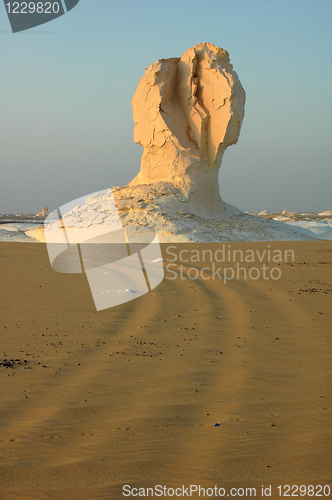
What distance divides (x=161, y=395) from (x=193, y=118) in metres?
15.1

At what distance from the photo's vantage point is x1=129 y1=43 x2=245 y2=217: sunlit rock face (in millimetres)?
16141

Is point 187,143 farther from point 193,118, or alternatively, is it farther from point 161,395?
point 161,395

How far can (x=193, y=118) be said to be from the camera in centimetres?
1659

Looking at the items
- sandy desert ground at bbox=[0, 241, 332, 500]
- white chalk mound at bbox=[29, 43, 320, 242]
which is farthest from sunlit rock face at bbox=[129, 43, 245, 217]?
sandy desert ground at bbox=[0, 241, 332, 500]

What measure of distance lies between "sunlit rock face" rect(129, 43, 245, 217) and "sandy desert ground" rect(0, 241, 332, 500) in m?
11.4

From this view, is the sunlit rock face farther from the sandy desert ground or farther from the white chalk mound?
the sandy desert ground

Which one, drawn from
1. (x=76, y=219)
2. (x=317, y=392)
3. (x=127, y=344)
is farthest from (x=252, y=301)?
(x=76, y=219)

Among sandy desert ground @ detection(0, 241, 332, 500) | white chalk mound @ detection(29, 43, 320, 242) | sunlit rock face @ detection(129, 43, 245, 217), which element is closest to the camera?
sandy desert ground @ detection(0, 241, 332, 500)

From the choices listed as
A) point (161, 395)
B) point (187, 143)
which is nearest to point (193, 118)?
point (187, 143)

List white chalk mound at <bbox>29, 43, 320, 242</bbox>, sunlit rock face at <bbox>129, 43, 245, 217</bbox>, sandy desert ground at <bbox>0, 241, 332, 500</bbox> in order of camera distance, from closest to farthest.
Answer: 1. sandy desert ground at <bbox>0, 241, 332, 500</bbox>
2. white chalk mound at <bbox>29, 43, 320, 242</bbox>
3. sunlit rock face at <bbox>129, 43, 245, 217</bbox>

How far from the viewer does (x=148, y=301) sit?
5.46 meters

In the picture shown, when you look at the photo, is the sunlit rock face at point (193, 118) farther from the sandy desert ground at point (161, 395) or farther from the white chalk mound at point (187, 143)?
the sandy desert ground at point (161, 395)

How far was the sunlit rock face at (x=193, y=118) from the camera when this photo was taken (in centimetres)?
1614

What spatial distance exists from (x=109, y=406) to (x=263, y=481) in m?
1.07
